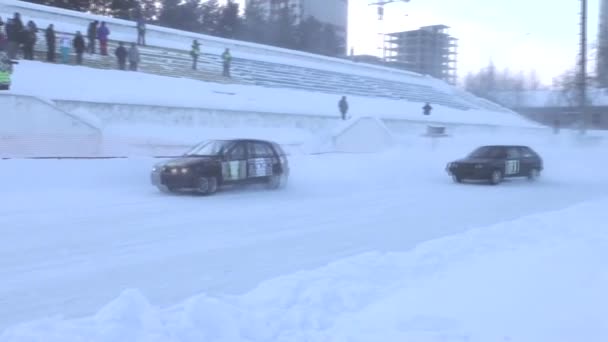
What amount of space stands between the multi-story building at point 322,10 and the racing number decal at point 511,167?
237 ft

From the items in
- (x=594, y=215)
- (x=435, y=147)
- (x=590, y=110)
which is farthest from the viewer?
(x=590, y=110)

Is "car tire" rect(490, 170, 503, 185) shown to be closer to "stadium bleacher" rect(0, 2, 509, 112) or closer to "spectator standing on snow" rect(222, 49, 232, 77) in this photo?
"stadium bleacher" rect(0, 2, 509, 112)

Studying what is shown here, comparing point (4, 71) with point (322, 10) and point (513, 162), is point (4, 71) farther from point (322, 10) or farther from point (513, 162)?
point (322, 10)

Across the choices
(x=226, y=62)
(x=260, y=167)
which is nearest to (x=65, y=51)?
(x=226, y=62)

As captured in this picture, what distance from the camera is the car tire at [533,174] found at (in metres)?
25.1

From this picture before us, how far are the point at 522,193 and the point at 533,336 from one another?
15189 millimetres

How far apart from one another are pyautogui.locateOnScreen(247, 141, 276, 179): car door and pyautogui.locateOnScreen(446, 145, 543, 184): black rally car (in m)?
7.25

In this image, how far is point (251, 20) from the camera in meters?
77.8

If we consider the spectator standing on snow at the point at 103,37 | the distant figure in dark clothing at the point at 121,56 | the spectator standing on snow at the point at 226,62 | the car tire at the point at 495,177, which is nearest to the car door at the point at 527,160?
the car tire at the point at 495,177

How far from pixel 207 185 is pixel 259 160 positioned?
2.15m

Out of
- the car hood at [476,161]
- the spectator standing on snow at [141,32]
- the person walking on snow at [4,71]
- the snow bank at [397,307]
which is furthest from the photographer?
the spectator standing on snow at [141,32]

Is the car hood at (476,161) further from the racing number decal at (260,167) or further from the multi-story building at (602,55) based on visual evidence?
the multi-story building at (602,55)

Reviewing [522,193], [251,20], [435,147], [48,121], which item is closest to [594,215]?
[522,193]

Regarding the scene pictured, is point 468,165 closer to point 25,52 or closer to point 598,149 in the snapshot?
point 598,149
